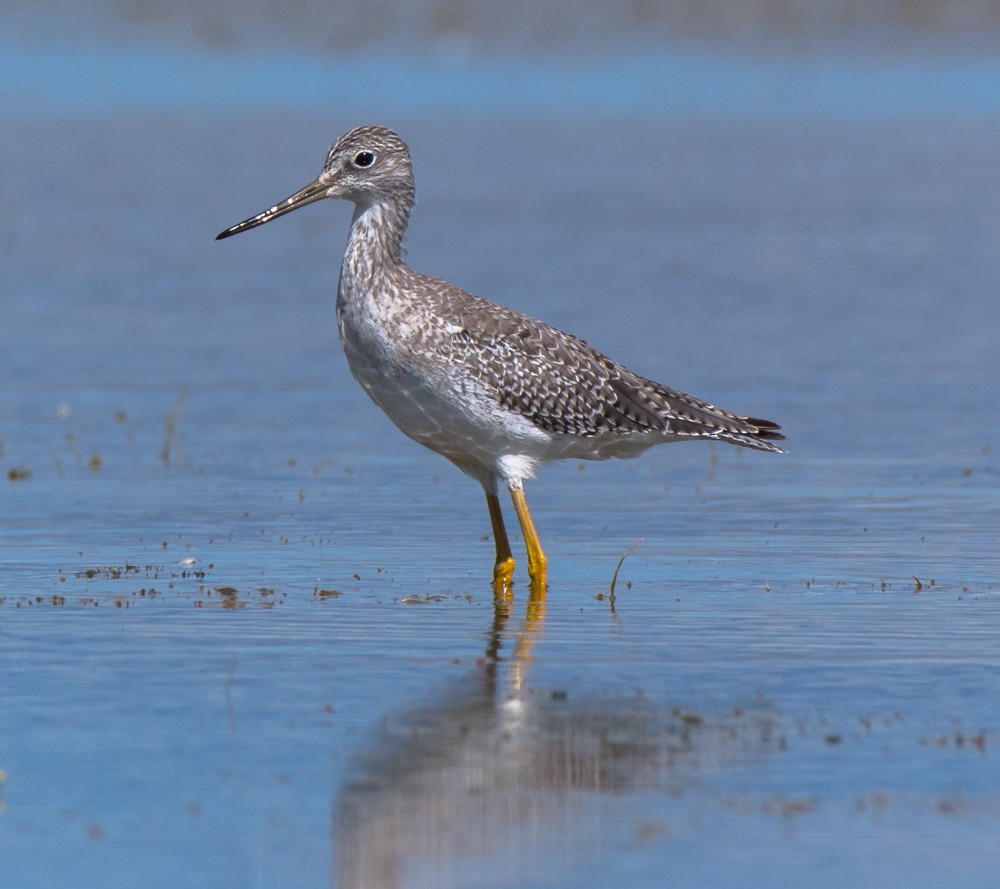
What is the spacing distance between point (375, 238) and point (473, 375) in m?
0.93

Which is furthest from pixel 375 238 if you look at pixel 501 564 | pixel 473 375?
pixel 501 564

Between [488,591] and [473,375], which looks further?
[473,375]

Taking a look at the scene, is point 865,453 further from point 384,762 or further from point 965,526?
point 384,762

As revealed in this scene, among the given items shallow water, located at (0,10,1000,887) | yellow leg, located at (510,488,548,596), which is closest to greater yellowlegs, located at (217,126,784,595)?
yellow leg, located at (510,488,548,596)

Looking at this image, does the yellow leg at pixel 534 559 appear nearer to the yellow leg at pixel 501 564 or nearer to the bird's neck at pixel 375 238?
the yellow leg at pixel 501 564

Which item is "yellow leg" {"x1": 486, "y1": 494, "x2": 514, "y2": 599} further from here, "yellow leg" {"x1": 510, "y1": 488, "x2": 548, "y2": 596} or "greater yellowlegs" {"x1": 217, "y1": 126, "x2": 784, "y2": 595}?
"yellow leg" {"x1": 510, "y1": 488, "x2": 548, "y2": 596}

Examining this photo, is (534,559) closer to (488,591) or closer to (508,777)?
(488,591)

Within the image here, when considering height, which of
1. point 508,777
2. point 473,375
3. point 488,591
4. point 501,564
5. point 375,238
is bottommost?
point 508,777

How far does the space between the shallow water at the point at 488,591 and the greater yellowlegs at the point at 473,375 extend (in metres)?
0.59

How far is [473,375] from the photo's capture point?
1124 centimetres

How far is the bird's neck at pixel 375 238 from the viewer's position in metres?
11.4

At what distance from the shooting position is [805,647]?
9602 millimetres

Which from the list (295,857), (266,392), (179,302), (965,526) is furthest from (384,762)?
(179,302)

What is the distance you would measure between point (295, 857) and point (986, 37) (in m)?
48.3
